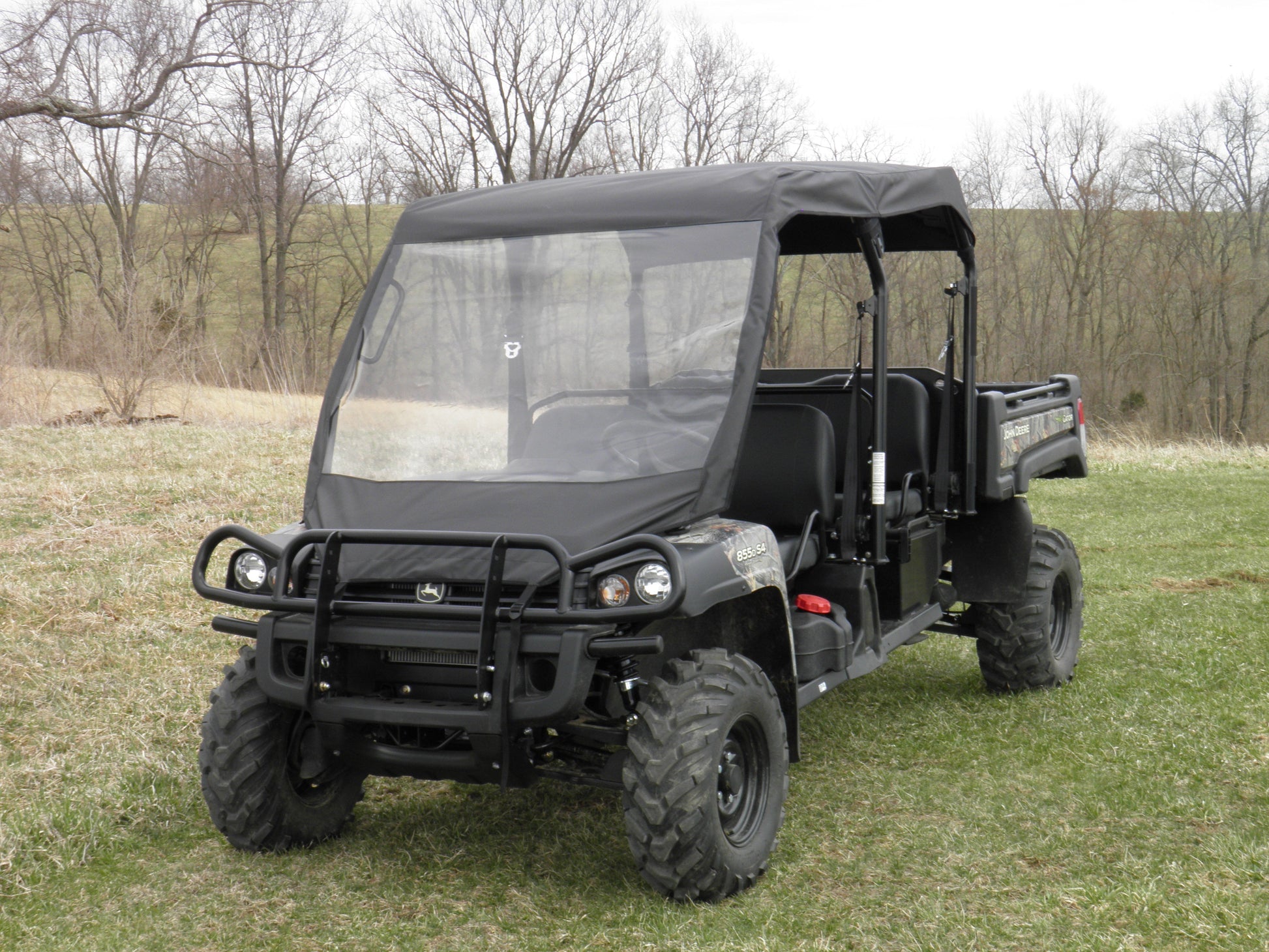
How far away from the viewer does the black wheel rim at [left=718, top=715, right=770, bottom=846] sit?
3.69 meters

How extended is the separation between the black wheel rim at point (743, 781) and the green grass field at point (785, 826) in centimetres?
20

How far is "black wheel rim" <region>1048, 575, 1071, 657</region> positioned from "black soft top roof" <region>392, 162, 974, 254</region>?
252 centimetres

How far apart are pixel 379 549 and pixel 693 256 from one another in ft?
4.69

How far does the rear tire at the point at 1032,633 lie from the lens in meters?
5.81

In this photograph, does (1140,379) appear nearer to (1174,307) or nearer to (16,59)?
(1174,307)

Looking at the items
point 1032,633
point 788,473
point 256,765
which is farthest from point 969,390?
point 256,765

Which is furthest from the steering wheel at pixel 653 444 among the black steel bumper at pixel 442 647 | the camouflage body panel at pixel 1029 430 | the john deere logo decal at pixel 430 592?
the camouflage body panel at pixel 1029 430

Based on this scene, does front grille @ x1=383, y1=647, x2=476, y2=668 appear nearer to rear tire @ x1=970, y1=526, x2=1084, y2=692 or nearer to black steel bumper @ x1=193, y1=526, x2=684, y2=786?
black steel bumper @ x1=193, y1=526, x2=684, y2=786

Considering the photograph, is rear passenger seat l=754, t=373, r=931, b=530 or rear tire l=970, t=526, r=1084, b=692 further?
rear tire l=970, t=526, r=1084, b=692

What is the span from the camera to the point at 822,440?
4.64 meters

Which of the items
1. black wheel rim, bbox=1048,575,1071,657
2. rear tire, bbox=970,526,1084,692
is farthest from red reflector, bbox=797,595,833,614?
black wheel rim, bbox=1048,575,1071,657

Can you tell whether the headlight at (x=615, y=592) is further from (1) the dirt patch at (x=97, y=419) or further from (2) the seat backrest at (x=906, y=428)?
(1) the dirt patch at (x=97, y=419)

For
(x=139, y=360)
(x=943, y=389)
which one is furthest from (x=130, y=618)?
(x=139, y=360)

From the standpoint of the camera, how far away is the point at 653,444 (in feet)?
12.6
